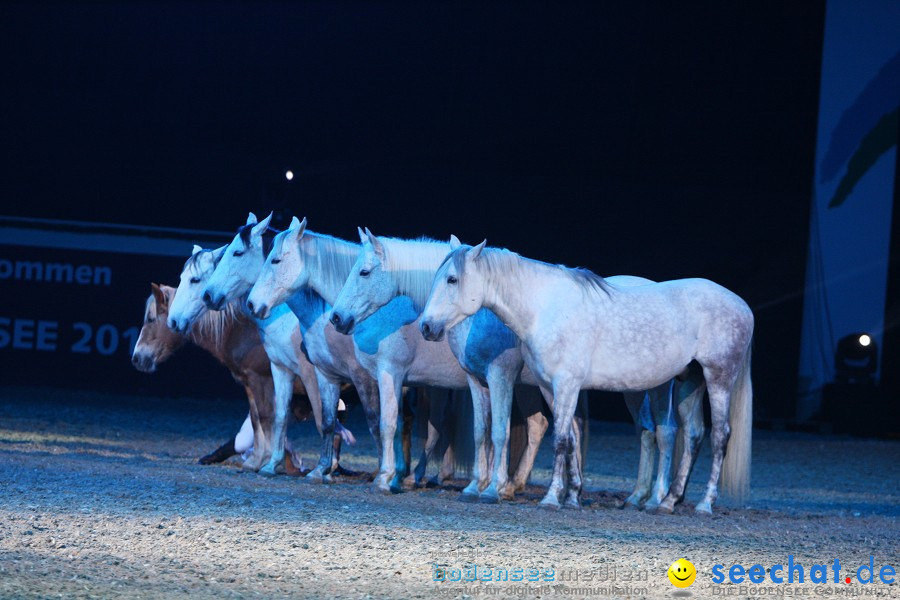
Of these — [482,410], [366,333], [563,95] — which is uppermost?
[563,95]

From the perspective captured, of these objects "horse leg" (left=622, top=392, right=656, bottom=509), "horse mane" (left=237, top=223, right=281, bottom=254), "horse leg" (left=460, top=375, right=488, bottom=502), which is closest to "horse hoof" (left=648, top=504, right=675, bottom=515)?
"horse leg" (left=622, top=392, right=656, bottom=509)

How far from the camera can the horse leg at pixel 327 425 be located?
8.73 m

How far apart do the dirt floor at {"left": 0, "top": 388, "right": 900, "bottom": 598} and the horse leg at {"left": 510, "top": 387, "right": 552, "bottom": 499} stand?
31 cm

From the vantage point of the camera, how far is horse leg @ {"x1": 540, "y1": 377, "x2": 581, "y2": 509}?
7.41 m

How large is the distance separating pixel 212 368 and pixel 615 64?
301 inches

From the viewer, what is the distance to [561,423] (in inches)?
292

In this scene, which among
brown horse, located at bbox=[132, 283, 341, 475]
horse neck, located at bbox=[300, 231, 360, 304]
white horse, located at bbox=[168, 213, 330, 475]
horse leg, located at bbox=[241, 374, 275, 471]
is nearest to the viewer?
horse neck, located at bbox=[300, 231, 360, 304]

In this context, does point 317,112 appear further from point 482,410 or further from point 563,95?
point 482,410

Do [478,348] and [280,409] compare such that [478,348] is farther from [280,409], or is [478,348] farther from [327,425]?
[280,409]

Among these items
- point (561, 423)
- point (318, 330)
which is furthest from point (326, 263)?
point (561, 423)

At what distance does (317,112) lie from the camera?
1688 centimetres

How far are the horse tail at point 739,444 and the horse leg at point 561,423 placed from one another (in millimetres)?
1418

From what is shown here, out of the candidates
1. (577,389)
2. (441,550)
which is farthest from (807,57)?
(441,550)

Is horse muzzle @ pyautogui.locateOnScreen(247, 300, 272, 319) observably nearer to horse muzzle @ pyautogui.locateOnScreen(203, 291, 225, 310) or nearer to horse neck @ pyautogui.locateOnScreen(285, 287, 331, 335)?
horse neck @ pyautogui.locateOnScreen(285, 287, 331, 335)
